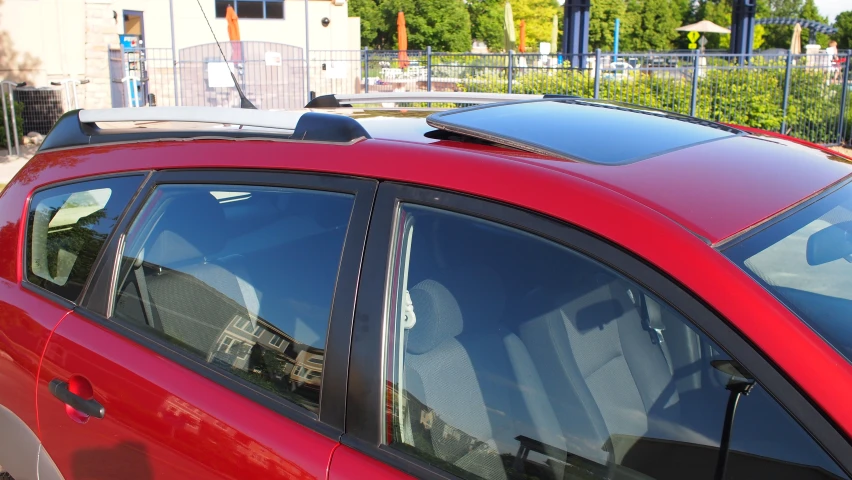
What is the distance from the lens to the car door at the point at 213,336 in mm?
1754

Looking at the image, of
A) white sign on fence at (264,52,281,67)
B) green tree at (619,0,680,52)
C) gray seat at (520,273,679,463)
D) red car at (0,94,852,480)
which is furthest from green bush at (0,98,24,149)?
green tree at (619,0,680,52)

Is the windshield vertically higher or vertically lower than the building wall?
lower

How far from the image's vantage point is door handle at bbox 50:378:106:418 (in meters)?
2.07

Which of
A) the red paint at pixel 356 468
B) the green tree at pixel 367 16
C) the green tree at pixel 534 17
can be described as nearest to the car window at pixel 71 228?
the red paint at pixel 356 468

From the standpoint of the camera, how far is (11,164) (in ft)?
41.4

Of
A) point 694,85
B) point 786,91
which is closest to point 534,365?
point 694,85

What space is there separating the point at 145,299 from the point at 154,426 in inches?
16.0

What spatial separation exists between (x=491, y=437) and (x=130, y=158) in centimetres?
140

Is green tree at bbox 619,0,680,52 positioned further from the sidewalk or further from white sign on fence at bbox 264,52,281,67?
the sidewalk

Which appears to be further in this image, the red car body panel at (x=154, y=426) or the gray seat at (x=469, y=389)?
the red car body panel at (x=154, y=426)

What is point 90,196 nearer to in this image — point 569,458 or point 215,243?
point 215,243

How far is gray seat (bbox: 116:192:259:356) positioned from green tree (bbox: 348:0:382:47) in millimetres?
59464

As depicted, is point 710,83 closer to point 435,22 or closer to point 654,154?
point 654,154

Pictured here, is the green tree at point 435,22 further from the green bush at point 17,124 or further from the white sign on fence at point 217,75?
the green bush at point 17,124
